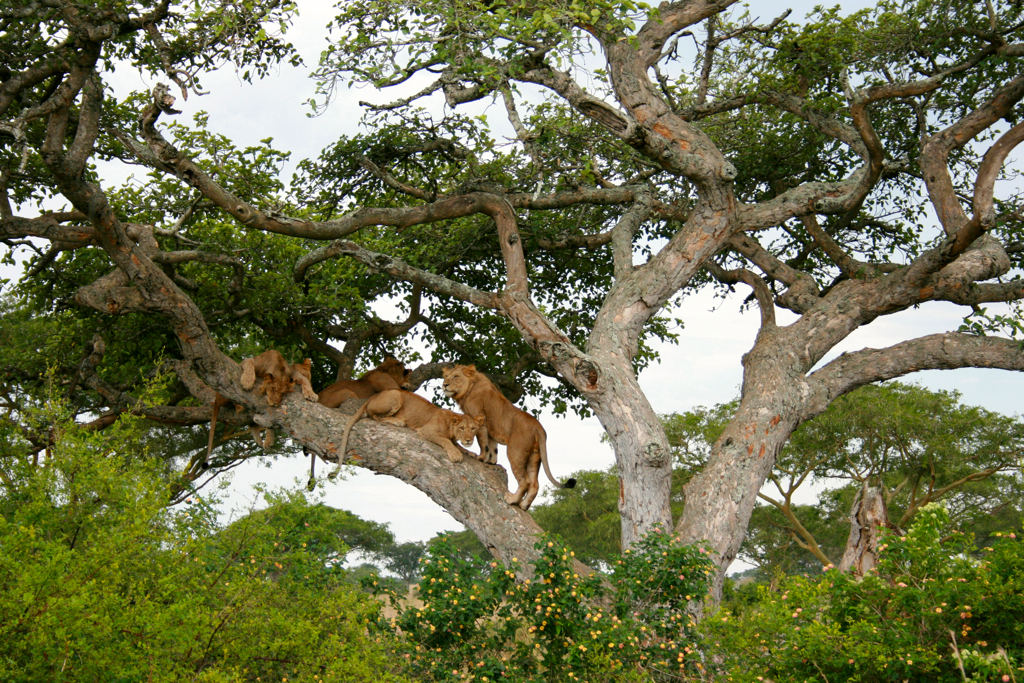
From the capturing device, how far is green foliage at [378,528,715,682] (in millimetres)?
6348

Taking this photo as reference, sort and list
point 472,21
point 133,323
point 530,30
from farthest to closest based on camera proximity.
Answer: point 133,323 < point 472,21 < point 530,30

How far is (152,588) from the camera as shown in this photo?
5.64 m

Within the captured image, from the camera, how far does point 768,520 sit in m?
22.7

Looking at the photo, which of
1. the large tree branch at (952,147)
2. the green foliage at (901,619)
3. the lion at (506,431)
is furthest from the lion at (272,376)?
the large tree branch at (952,147)

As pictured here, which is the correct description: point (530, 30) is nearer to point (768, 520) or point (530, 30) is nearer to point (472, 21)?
point (472, 21)

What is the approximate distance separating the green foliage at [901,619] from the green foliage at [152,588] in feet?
8.29

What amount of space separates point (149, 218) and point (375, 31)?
15.4 ft

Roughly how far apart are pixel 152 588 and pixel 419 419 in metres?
4.12

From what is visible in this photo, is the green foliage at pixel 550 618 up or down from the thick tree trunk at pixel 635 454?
down

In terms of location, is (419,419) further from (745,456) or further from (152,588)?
(152,588)

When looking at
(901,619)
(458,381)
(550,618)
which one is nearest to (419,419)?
(458,381)

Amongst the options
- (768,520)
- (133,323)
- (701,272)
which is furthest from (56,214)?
(768,520)

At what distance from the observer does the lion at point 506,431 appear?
28.9 ft

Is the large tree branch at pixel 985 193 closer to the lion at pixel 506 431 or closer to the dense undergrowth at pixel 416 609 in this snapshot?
the dense undergrowth at pixel 416 609
